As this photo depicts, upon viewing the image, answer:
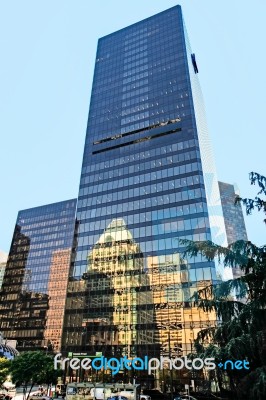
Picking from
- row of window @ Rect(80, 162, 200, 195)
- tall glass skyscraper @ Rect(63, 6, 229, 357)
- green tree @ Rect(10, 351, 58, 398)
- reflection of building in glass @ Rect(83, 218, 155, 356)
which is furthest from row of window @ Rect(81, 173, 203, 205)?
green tree @ Rect(10, 351, 58, 398)

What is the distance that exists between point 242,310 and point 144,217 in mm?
54217

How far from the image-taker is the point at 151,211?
219 ft

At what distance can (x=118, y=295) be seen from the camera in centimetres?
6222

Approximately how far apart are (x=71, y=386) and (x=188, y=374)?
1031 inches

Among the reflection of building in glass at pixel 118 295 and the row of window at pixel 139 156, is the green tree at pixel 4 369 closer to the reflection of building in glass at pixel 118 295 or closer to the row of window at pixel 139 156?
the reflection of building in glass at pixel 118 295

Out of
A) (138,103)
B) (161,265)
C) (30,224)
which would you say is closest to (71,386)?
(161,265)

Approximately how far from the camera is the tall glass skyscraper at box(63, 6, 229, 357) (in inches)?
2235

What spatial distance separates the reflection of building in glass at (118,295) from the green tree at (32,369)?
14734 millimetres

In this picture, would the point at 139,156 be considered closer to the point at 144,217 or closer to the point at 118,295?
the point at 144,217

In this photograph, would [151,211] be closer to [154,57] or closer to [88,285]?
[88,285]

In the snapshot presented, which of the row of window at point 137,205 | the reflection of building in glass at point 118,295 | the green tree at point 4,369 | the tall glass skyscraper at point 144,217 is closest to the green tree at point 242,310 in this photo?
the green tree at point 4,369

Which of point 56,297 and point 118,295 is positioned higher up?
point 56,297

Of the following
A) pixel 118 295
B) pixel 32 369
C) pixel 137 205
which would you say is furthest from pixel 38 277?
pixel 32 369

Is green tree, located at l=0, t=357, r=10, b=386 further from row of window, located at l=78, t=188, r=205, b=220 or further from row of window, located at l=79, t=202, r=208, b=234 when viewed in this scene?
row of window, located at l=78, t=188, r=205, b=220
